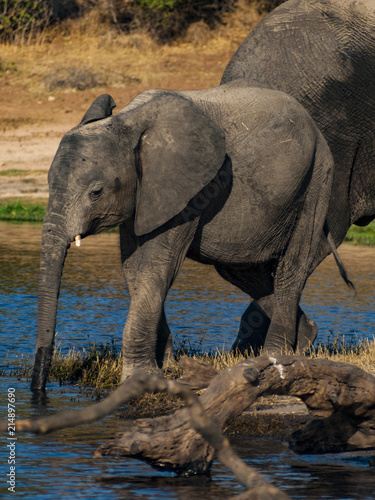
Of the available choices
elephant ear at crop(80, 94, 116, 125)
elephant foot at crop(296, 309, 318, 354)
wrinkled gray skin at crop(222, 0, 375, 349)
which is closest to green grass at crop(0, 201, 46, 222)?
wrinkled gray skin at crop(222, 0, 375, 349)

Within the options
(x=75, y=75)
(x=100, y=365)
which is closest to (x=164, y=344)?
(x=100, y=365)

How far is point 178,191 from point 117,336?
3187 mm

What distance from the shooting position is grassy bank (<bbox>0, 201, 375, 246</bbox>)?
2091cm

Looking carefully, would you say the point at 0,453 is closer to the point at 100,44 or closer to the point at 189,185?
the point at 189,185

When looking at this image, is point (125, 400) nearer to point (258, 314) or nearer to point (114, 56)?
point (258, 314)

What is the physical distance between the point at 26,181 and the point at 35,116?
3988 millimetres

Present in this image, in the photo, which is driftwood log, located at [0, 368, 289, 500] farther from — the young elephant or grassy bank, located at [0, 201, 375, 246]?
grassy bank, located at [0, 201, 375, 246]

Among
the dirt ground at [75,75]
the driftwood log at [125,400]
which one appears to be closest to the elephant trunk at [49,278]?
the driftwood log at [125,400]

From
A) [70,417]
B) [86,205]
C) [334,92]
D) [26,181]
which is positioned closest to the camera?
[70,417]

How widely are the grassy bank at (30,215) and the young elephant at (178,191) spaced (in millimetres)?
12186

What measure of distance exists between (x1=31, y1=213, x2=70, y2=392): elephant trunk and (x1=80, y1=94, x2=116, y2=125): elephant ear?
2.95ft

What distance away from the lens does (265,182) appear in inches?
323

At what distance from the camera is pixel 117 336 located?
34.6ft

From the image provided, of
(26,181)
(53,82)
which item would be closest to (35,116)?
(53,82)
